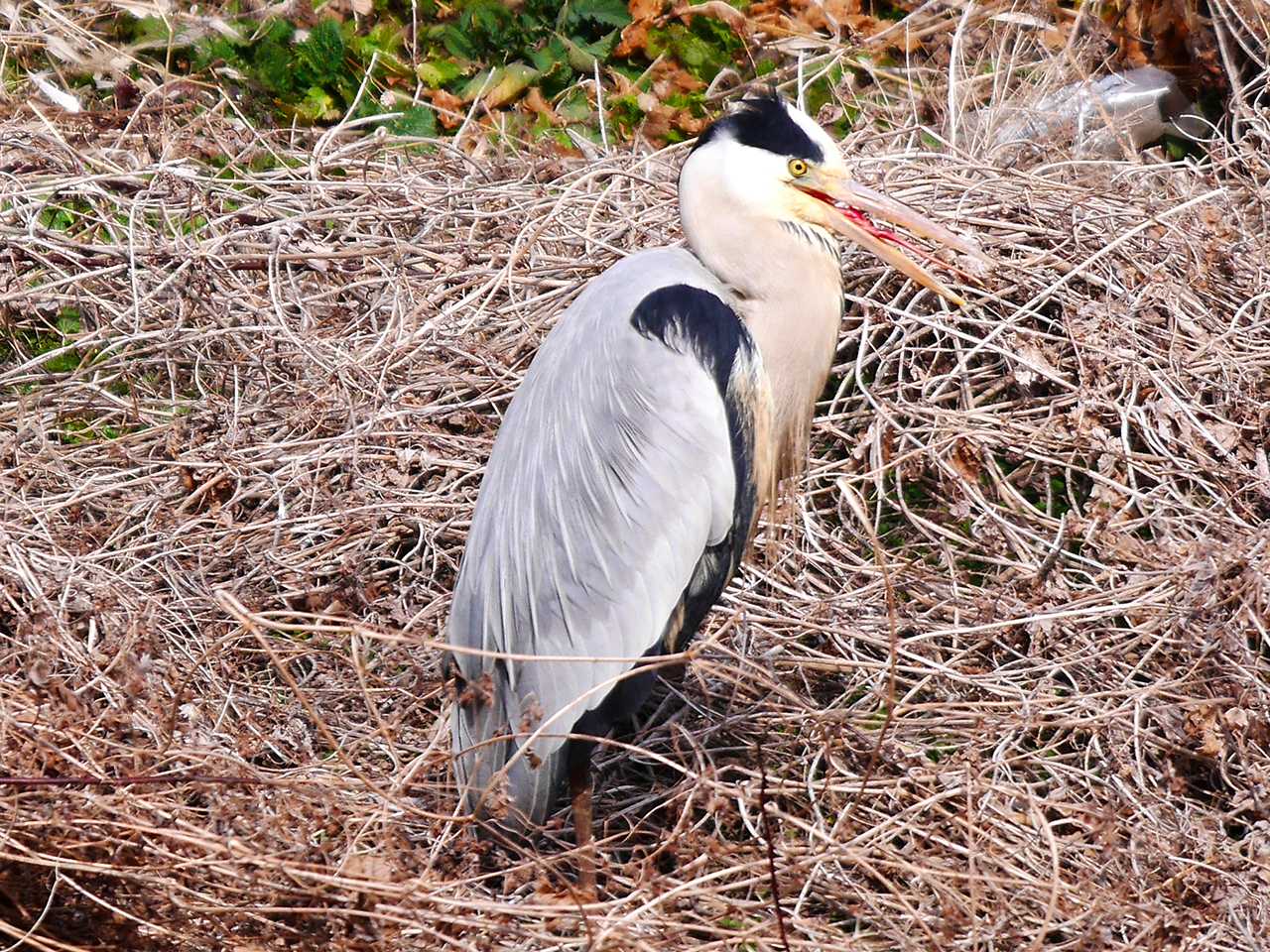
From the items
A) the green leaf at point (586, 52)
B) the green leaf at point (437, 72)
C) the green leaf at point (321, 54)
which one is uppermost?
the green leaf at point (321, 54)

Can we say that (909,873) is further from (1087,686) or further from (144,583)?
(144,583)

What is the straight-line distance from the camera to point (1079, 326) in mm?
4012

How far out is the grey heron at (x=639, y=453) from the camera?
9.59 feet

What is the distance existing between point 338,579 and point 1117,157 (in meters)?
2.89

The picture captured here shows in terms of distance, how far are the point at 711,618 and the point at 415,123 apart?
2.55 m

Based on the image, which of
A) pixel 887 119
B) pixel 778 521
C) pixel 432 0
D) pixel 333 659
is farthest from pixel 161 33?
pixel 778 521

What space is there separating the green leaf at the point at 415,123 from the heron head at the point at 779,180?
2560 millimetres

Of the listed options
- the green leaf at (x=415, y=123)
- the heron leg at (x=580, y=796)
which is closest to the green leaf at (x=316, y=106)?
the green leaf at (x=415, y=123)

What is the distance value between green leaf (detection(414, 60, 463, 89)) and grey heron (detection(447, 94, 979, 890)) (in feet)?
9.44

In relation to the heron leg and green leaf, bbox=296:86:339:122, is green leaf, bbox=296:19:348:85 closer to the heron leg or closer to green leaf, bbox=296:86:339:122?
green leaf, bbox=296:86:339:122

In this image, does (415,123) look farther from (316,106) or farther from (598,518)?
(598,518)

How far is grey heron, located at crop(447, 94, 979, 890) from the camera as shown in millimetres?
2922

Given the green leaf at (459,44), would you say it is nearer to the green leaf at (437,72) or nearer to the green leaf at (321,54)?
the green leaf at (437,72)

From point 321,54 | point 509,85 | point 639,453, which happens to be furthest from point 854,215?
point 321,54
